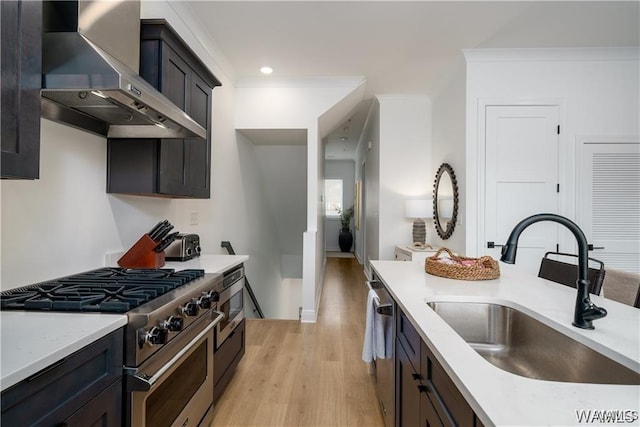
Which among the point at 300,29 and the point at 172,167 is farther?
the point at 300,29

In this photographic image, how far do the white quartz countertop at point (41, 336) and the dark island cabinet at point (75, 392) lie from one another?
1.1 inches

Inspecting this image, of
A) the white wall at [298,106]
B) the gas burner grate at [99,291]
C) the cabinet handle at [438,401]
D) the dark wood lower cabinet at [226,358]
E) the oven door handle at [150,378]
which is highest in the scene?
the white wall at [298,106]

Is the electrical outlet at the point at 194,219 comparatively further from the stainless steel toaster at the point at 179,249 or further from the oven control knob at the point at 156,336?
the oven control knob at the point at 156,336

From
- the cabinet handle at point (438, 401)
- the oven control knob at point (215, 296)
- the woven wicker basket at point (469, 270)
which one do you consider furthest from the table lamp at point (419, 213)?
the cabinet handle at point (438, 401)

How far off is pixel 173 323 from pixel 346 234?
25.3 feet

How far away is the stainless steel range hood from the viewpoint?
1.05 m

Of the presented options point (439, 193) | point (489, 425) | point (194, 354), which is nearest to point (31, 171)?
point (194, 354)

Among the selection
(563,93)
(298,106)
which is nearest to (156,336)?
(298,106)

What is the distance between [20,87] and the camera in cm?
83

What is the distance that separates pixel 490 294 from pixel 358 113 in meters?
4.54

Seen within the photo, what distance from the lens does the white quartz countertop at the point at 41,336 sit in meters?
0.63

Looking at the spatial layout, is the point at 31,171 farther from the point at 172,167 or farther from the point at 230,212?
the point at 230,212

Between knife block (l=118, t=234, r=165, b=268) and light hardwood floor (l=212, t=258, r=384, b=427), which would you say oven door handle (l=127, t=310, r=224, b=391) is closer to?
knife block (l=118, t=234, r=165, b=268)

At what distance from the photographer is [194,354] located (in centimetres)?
140
